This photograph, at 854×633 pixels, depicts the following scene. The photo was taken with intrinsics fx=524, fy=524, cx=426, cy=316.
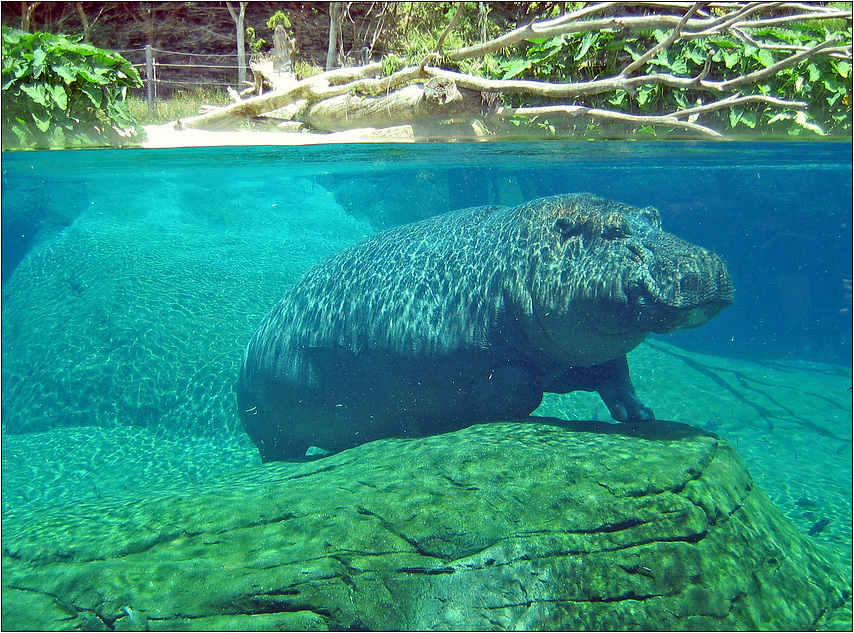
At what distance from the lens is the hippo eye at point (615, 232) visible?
13.5 feet

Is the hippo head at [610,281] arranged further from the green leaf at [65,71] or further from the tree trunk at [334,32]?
the green leaf at [65,71]

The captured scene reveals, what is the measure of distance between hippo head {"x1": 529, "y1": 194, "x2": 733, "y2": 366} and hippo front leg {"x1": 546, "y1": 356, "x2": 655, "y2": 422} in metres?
0.21

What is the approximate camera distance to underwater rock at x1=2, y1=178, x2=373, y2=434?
6531mm

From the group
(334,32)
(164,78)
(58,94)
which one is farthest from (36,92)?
(334,32)

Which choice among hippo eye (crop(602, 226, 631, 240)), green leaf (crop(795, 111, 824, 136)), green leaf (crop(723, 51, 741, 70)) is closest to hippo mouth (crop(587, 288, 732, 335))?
hippo eye (crop(602, 226, 631, 240))

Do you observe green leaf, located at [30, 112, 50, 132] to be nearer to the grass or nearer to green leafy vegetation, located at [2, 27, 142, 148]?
green leafy vegetation, located at [2, 27, 142, 148]

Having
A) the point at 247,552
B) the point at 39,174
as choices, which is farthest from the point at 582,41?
the point at 39,174

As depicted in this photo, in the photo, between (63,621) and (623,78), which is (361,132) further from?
(63,621)

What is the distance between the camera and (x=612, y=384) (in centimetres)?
461

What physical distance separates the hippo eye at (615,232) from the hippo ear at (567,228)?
0.19 meters

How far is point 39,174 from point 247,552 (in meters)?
10.6

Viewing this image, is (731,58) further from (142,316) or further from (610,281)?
(142,316)

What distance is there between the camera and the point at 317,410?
4.97 m

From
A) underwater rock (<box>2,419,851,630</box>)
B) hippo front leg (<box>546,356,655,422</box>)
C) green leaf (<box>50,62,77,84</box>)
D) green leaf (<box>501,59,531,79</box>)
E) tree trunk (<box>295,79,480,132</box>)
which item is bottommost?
underwater rock (<box>2,419,851,630</box>)
